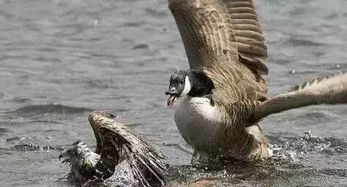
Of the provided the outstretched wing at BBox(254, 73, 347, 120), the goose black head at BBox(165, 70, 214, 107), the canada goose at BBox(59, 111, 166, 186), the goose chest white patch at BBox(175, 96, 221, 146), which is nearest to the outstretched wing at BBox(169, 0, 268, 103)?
the goose black head at BBox(165, 70, 214, 107)

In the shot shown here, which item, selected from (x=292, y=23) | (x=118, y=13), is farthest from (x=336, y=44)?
(x=118, y=13)

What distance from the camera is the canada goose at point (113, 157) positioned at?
314 inches

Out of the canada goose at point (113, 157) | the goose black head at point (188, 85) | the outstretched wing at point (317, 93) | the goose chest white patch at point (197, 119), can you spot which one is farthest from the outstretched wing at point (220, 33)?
the canada goose at point (113, 157)

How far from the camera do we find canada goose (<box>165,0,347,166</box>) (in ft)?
28.2

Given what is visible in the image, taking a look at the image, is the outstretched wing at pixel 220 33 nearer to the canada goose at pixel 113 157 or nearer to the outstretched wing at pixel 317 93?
the outstretched wing at pixel 317 93

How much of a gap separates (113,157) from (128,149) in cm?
31

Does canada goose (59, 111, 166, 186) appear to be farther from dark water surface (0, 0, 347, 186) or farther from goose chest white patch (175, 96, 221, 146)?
goose chest white patch (175, 96, 221, 146)

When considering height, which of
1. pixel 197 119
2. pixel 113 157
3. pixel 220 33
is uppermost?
pixel 220 33

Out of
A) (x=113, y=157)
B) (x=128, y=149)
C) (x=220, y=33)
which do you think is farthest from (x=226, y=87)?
(x=128, y=149)

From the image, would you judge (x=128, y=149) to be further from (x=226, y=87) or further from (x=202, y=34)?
(x=202, y=34)

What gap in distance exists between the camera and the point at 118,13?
16844 millimetres

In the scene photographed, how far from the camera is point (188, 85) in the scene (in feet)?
28.9

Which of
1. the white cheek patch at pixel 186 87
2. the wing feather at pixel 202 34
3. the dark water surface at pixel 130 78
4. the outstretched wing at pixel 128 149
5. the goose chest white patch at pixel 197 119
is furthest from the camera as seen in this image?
the wing feather at pixel 202 34

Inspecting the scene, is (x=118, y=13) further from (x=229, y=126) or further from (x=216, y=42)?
(x=229, y=126)
